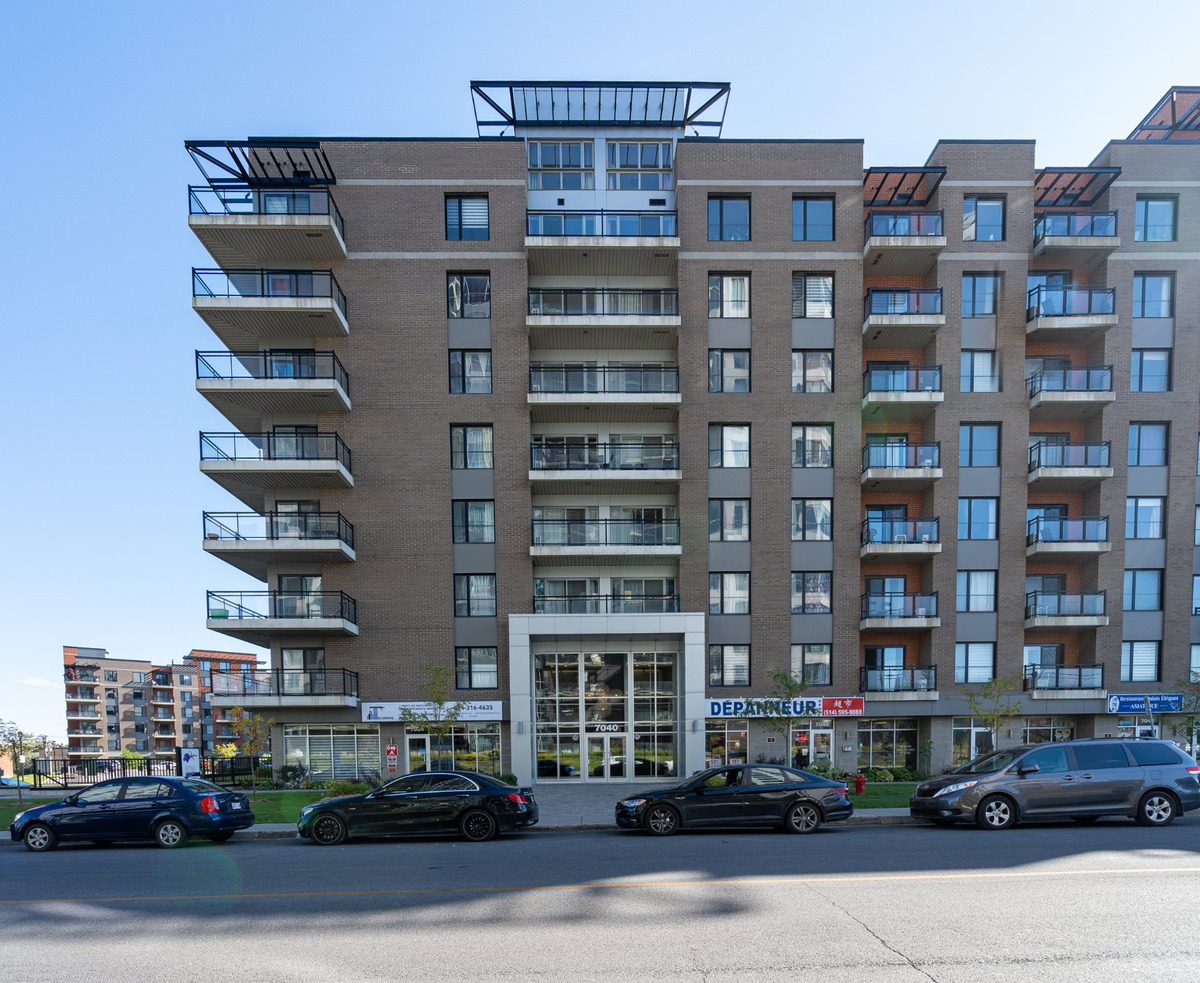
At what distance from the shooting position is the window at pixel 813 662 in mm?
26594

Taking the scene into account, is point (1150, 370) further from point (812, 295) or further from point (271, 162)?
point (271, 162)

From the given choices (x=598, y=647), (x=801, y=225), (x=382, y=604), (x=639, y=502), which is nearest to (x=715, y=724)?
(x=598, y=647)

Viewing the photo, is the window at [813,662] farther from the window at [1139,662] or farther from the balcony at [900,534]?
the window at [1139,662]

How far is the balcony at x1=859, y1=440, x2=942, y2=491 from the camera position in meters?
26.3

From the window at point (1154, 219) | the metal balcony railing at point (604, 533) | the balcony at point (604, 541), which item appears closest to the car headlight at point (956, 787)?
the balcony at point (604, 541)

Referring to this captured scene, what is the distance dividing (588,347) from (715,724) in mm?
15099

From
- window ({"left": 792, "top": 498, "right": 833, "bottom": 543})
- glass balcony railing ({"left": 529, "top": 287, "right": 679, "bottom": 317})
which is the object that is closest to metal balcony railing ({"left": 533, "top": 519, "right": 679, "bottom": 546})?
window ({"left": 792, "top": 498, "right": 833, "bottom": 543})

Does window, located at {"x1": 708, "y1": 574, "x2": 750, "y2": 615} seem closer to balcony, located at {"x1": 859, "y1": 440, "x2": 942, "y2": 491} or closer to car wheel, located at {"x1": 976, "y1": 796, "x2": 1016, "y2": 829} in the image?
balcony, located at {"x1": 859, "y1": 440, "x2": 942, "y2": 491}

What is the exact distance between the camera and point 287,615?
25.3m

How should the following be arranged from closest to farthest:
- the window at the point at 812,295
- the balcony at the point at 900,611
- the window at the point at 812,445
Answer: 1. the balcony at the point at 900,611
2. the window at the point at 812,445
3. the window at the point at 812,295

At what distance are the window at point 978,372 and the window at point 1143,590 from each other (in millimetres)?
8851

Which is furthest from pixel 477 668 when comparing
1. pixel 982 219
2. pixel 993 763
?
pixel 982 219

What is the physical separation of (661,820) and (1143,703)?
22524 millimetres

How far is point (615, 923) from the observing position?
800 cm
